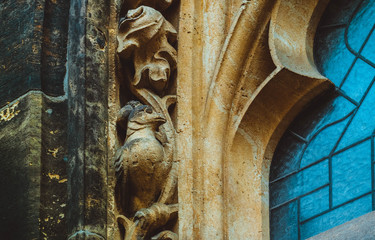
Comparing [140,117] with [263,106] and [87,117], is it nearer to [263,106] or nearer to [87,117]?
[87,117]

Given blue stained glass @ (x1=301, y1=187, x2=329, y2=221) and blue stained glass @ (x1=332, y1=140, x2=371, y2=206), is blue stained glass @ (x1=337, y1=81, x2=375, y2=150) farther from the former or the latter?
A: blue stained glass @ (x1=301, y1=187, x2=329, y2=221)

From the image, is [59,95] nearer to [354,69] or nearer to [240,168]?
[240,168]

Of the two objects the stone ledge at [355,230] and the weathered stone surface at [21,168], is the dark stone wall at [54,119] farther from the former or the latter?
the stone ledge at [355,230]

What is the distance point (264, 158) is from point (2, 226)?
1.38 metres

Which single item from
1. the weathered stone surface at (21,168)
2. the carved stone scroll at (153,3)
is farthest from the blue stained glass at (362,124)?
the weathered stone surface at (21,168)

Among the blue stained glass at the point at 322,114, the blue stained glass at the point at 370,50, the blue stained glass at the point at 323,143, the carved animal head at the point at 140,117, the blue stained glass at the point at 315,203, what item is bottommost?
the blue stained glass at the point at 315,203

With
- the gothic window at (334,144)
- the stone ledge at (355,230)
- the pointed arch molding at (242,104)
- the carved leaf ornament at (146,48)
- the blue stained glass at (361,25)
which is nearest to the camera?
the stone ledge at (355,230)

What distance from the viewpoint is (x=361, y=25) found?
722 centimetres

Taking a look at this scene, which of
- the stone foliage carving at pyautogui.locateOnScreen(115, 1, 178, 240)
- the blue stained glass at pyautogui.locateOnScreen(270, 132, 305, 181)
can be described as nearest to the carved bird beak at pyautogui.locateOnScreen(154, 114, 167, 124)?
the stone foliage carving at pyautogui.locateOnScreen(115, 1, 178, 240)

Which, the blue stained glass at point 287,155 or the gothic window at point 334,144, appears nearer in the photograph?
the gothic window at point 334,144

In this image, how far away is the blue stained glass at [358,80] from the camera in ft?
23.0

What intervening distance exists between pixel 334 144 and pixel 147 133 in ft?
3.04

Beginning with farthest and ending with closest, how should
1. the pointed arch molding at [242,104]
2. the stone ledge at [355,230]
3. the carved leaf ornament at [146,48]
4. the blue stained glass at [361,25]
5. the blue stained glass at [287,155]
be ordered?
1. the blue stained glass at [361,25]
2. the blue stained glass at [287,155]
3. the carved leaf ornament at [146,48]
4. the pointed arch molding at [242,104]
5. the stone ledge at [355,230]

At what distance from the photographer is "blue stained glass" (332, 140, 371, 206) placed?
670 centimetres
